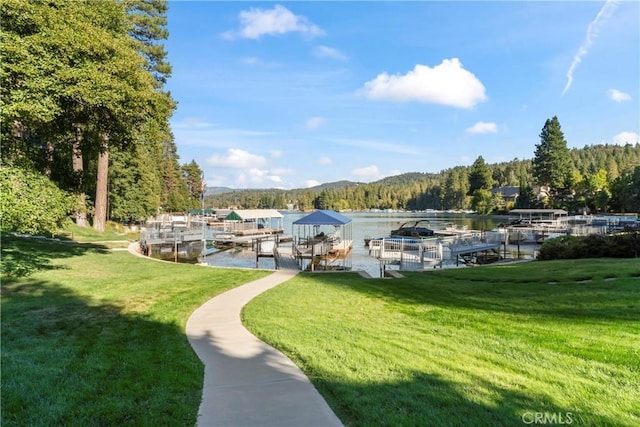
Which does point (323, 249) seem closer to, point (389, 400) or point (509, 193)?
point (389, 400)

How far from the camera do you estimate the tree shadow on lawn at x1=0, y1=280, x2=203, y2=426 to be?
376 centimetres

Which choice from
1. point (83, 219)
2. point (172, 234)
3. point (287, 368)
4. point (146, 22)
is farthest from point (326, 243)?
point (287, 368)

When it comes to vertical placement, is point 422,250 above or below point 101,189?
below

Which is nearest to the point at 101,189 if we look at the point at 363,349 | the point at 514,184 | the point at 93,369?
the point at 93,369

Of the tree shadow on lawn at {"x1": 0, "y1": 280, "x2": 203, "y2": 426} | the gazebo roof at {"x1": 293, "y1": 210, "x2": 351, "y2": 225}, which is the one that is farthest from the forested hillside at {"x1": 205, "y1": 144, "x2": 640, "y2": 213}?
the tree shadow on lawn at {"x1": 0, "y1": 280, "x2": 203, "y2": 426}

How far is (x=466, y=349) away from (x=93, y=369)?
4.85 meters

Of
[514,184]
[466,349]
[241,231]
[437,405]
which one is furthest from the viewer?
[514,184]

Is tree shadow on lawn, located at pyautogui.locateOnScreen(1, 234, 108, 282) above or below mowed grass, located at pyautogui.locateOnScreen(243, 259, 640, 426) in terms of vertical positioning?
above

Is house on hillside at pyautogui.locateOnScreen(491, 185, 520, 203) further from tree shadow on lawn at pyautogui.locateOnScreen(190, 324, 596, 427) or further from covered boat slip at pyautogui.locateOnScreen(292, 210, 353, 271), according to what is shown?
tree shadow on lawn at pyautogui.locateOnScreen(190, 324, 596, 427)

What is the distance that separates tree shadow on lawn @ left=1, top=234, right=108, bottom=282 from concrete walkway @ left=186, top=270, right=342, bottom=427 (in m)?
7.90

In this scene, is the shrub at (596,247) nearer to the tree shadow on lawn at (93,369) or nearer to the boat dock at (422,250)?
the boat dock at (422,250)

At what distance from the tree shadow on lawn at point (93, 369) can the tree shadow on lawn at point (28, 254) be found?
4641 millimetres

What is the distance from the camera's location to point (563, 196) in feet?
260

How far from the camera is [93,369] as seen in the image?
4.89 meters
